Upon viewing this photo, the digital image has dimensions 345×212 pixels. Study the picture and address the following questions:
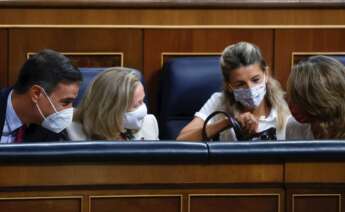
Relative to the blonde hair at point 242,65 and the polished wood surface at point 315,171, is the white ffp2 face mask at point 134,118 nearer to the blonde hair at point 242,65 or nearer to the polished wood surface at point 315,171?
the blonde hair at point 242,65

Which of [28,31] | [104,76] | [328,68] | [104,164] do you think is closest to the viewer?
[104,164]

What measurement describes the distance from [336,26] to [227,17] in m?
0.47

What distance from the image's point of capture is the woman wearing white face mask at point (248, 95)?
10.8 ft

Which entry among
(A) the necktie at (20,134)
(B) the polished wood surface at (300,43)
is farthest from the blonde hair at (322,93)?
(B) the polished wood surface at (300,43)

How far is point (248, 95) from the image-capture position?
10.8ft

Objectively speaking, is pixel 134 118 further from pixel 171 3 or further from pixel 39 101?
pixel 171 3

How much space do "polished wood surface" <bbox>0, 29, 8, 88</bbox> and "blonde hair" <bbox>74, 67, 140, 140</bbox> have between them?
2.71ft

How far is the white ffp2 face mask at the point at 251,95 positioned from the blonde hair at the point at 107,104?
40 cm

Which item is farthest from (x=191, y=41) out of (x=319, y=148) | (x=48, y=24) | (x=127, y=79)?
(x=319, y=148)

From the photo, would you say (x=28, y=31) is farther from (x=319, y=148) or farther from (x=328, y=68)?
(x=319, y=148)

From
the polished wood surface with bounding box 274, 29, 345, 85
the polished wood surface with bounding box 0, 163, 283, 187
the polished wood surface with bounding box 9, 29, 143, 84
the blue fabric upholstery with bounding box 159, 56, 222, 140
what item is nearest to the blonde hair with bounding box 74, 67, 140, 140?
the blue fabric upholstery with bounding box 159, 56, 222, 140

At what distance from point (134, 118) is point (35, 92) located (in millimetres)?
381

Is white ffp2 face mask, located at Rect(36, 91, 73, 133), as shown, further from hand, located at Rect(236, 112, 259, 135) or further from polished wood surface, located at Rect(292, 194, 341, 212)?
polished wood surface, located at Rect(292, 194, 341, 212)

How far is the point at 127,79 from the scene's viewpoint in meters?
3.09
